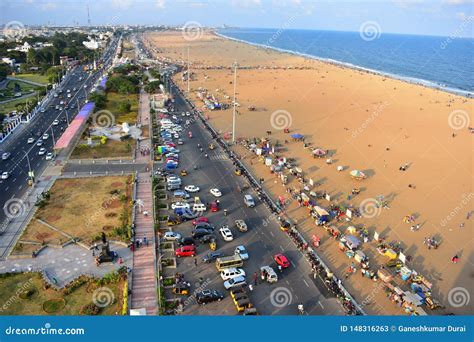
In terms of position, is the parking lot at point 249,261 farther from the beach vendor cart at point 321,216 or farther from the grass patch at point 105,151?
the grass patch at point 105,151

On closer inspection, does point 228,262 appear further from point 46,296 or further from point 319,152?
point 319,152

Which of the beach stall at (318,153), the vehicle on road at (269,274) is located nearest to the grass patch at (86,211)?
the vehicle on road at (269,274)

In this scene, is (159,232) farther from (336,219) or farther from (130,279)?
(336,219)

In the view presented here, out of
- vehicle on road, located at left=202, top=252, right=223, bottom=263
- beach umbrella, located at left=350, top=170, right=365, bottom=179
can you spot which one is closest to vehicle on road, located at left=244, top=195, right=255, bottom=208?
vehicle on road, located at left=202, top=252, right=223, bottom=263

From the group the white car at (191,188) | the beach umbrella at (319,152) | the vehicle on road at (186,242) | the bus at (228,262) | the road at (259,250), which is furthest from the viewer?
the beach umbrella at (319,152)

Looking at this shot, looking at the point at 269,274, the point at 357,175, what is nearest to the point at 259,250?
the point at 269,274

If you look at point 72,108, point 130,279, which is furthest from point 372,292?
point 72,108
